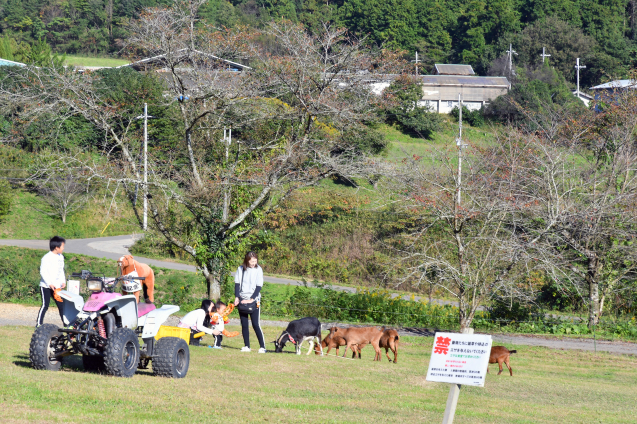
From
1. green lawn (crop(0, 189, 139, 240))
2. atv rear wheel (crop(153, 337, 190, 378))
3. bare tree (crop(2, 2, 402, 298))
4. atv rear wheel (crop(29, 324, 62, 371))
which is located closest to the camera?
atv rear wheel (crop(29, 324, 62, 371))

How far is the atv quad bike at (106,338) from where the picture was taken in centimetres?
738

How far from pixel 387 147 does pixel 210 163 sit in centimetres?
2376

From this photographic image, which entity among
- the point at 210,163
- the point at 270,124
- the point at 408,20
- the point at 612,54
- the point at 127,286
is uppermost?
the point at 408,20

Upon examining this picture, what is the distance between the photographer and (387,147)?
42.7 meters

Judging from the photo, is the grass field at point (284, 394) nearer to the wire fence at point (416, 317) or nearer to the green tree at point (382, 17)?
the wire fence at point (416, 317)

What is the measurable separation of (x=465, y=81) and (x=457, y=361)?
7062cm

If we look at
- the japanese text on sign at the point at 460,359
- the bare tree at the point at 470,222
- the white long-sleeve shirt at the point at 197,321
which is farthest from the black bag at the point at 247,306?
the bare tree at the point at 470,222

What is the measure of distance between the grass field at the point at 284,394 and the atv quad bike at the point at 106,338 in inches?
7.6

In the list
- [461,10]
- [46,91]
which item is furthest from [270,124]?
[461,10]

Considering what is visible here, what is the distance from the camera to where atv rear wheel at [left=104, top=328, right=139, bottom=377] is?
7234mm

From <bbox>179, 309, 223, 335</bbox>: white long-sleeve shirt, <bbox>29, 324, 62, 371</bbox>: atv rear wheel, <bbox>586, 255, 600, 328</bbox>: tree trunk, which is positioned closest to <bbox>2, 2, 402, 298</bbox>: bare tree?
<bbox>179, 309, 223, 335</bbox>: white long-sleeve shirt

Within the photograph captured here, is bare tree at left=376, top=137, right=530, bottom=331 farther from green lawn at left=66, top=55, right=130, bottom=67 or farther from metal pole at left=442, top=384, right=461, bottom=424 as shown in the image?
green lawn at left=66, top=55, right=130, bottom=67

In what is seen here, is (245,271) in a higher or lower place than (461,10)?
lower

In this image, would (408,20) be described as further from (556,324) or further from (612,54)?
(556,324)
